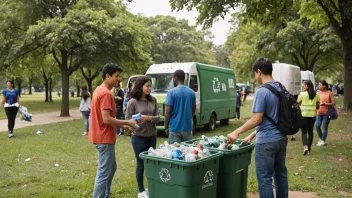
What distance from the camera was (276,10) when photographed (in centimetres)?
1381

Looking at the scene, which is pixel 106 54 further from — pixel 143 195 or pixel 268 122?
pixel 268 122

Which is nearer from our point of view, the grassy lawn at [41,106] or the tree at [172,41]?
the grassy lawn at [41,106]

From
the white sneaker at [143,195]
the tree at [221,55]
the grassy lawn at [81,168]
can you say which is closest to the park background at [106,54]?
Answer: the grassy lawn at [81,168]

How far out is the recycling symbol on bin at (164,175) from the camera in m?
3.81

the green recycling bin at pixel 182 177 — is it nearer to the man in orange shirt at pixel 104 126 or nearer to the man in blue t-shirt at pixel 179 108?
the man in orange shirt at pixel 104 126

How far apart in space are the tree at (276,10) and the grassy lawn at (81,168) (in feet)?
15.7

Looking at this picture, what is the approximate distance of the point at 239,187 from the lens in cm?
439

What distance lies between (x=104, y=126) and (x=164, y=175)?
3.54ft

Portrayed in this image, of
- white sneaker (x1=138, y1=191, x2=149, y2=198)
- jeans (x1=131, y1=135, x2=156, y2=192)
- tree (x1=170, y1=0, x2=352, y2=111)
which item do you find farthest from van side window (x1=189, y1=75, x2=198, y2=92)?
white sneaker (x1=138, y1=191, x2=149, y2=198)

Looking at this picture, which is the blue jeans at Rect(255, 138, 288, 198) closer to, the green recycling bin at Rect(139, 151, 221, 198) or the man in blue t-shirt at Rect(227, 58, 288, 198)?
the man in blue t-shirt at Rect(227, 58, 288, 198)

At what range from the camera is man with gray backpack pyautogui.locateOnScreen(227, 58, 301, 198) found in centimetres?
405

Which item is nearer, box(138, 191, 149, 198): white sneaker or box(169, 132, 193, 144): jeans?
box(138, 191, 149, 198): white sneaker

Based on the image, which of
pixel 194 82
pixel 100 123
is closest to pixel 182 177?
pixel 100 123

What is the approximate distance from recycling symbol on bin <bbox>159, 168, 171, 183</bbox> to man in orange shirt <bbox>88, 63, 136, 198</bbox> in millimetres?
905
